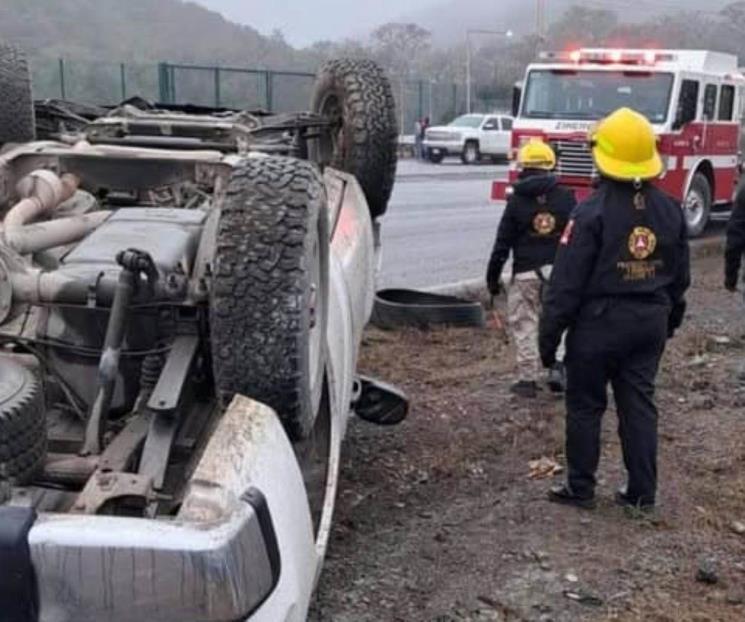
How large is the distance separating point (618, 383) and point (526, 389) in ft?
5.58

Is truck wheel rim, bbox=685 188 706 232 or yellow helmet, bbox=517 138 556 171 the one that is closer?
yellow helmet, bbox=517 138 556 171

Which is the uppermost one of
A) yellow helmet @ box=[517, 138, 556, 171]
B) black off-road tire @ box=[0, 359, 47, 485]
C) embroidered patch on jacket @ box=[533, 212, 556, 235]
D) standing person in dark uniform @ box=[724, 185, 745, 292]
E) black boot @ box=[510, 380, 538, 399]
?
yellow helmet @ box=[517, 138, 556, 171]

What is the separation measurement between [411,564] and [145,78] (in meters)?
32.7

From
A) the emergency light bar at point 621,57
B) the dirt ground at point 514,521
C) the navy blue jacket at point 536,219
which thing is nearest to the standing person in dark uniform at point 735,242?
the dirt ground at point 514,521

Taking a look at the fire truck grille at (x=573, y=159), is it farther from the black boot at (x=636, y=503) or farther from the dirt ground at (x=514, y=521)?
the black boot at (x=636, y=503)

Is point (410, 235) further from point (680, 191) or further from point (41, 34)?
point (41, 34)

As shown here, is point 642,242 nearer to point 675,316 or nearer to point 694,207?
point 675,316

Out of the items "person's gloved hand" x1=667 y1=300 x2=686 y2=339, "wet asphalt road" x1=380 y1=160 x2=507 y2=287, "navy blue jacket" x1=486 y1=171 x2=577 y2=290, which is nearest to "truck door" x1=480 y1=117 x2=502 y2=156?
"wet asphalt road" x1=380 y1=160 x2=507 y2=287

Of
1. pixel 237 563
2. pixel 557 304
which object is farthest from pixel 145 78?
pixel 237 563

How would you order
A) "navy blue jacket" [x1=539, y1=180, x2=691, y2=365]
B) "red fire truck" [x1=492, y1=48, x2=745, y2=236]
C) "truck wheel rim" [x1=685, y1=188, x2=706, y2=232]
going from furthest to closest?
"truck wheel rim" [x1=685, y1=188, x2=706, y2=232] → "red fire truck" [x1=492, y1=48, x2=745, y2=236] → "navy blue jacket" [x1=539, y1=180, x2=691, y2=365]

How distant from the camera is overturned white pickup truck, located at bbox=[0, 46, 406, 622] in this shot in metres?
2.03

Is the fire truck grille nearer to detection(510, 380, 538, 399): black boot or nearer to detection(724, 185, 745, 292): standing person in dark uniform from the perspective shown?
detection(724, 185, 745, 292): standing person in dark uniform

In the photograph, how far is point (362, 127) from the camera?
5.93 metres

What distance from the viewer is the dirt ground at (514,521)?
13.2 feet
